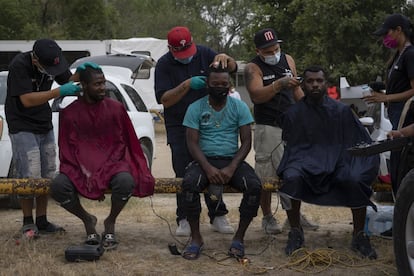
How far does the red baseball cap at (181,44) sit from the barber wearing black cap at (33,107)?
96 centimetres

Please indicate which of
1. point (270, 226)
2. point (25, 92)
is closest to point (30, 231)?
→ point (25, 92)

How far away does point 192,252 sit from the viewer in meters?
5.80

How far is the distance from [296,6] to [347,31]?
84.1 inches

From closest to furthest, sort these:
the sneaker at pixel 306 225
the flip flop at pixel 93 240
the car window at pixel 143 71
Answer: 1. the flip flop at pixel 93 240
2. the sneaker at pixel 306 225
3. the car window at pixel 143 71

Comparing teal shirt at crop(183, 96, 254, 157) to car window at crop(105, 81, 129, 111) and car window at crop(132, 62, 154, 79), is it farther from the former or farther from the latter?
car window at crop(132, 62, 154, 79)

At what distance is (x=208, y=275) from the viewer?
5379mm

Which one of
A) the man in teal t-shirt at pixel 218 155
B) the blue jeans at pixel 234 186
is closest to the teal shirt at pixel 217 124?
the man in teal t-shirt at pixel 218 155

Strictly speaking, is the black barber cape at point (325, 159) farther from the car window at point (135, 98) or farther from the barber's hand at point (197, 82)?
the car window at point (135, 98)

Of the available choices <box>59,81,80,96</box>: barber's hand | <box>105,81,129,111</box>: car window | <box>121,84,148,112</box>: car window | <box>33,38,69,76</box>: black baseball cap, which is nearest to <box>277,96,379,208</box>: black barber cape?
<box>59,81,80,96</box>: barber's hand

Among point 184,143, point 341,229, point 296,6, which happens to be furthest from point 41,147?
point 296,6

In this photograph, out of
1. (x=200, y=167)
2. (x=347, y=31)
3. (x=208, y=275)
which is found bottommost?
(x=208, y=275)

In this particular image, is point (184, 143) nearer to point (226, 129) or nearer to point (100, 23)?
point (226, 129)

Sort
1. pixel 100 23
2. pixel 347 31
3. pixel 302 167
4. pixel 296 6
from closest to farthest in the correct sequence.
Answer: pixel 302 167 → pixel 347 31 → pixel 296 6 → pixel 100 23

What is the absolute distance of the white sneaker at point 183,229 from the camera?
654 cm
